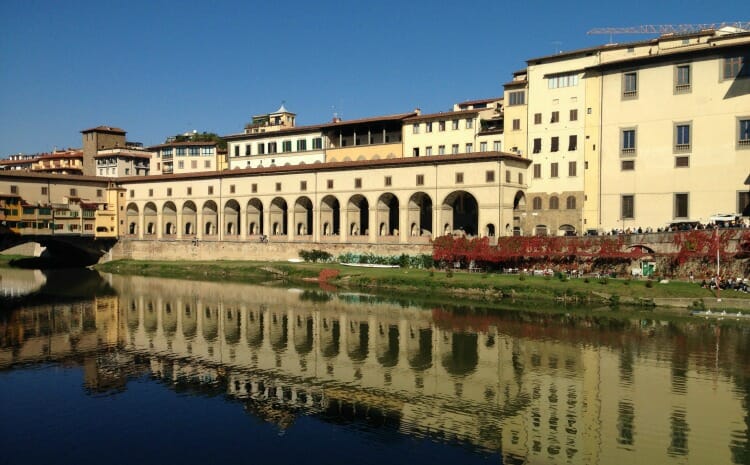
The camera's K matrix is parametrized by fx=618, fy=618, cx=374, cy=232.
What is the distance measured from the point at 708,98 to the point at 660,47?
7.18m

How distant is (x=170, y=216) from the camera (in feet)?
271

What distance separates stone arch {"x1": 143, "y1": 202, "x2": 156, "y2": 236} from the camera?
273 ft

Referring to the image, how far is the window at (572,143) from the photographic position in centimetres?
5528

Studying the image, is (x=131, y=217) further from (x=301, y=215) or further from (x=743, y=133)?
(x=743, y=133)

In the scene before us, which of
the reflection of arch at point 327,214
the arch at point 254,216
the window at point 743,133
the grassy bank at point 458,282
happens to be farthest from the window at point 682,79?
the arch at point 254,216

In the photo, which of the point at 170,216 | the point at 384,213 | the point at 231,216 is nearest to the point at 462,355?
the point at 384,213

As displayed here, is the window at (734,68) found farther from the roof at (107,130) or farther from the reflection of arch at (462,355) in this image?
the roof at (107,130)

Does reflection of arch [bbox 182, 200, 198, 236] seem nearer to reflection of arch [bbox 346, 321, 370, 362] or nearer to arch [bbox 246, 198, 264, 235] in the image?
arch [bbox 246, 198, 264, 235]

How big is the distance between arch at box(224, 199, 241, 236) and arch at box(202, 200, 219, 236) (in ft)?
7.06

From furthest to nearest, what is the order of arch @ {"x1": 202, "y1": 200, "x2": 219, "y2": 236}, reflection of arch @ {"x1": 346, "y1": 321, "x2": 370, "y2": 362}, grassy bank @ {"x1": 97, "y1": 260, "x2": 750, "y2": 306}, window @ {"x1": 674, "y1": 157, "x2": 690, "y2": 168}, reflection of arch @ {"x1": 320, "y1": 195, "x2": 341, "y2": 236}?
arch @ {"x1": 202, "y1": 200, "x2": 219, "y2": 236} → reflection of arch @ {"x1": 320, "y1": 195, "x2": 341, "y2": 236} → window @ {"x1": 674, "y1": 157, "x2": 690, "y2": 168} → grassy bank @ {"x1": 97, "y1": 260, "x2": 750, "y2": 306} → reflection of arch @ {"x1": 346, "y1": 321, "x2": 370, "y2": 362}

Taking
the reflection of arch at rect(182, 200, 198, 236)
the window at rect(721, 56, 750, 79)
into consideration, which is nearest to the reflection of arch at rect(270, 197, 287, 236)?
the reflection of arch at rect(182, 200, 198, 236)

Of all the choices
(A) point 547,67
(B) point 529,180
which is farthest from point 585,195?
(A) point 547,67

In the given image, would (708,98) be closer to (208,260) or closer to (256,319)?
(256,319)

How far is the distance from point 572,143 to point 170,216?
5283cm
